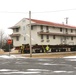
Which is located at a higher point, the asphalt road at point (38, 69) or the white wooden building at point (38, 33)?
the white wooden building at point (38, 33)

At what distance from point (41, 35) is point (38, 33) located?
1669mm

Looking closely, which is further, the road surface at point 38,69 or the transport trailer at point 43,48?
the transport trailer at point 43,48

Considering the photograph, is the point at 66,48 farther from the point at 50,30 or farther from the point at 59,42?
the point at 50,30

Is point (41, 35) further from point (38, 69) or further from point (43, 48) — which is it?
point (38, 69)

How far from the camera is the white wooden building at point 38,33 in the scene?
66.2 meters

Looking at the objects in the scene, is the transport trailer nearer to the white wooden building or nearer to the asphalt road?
the white wooden building

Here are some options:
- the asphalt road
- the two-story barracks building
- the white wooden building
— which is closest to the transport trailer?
the two-story barracks building

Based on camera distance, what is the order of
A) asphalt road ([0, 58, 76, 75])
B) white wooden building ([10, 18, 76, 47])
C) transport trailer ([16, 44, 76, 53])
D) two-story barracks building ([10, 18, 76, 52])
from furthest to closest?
white wooden building ([10, 18, 76, 47]) < two-story barracks building ([10, 18, 76, 52]) < transport trailer ([16, 44, 76, 53]) < asphalt road ([0, 58, 76, 75])

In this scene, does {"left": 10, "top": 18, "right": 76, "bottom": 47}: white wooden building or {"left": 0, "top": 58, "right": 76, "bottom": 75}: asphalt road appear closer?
{"left": 0, "top": 58, "right": 76, "bottom": 75}: asphalt road

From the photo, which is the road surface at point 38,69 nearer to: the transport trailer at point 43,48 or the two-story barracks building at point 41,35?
the transport trailer at point 43,48

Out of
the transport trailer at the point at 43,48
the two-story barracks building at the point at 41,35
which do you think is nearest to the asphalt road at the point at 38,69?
the transport trailer at the point at 43,48

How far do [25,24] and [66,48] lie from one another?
535 inches

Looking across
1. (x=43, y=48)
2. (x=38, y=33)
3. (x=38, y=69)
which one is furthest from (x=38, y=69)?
(x=38, y=33)

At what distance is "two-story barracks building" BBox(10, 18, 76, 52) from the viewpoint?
2601 inches
